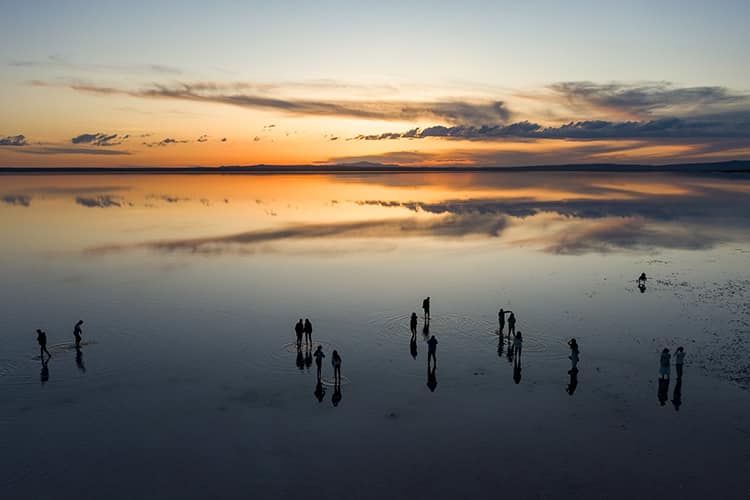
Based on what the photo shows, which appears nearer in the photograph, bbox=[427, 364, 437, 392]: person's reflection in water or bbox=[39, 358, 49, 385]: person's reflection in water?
bbox=[427, 364, 437, 392]: person's reflection in water

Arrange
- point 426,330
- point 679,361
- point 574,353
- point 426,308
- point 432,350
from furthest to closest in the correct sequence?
1. point 426,308
2. point 426,330
3. point 432,350
4. point 574,353
5. point 679,361

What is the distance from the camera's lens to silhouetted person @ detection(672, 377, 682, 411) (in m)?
19.9

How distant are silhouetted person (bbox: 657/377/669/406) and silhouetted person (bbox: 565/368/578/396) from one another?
9.75ft

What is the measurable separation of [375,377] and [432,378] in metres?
2.36

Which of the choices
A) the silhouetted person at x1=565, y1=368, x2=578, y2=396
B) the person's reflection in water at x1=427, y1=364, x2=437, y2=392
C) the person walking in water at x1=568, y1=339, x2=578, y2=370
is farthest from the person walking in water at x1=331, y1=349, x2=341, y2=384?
the person walking in water at x1=568, y1=339, x2=578, y2=370

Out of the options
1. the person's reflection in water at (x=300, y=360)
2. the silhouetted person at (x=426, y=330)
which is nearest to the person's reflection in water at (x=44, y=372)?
the person's reflection in water at (x=300, y=360)

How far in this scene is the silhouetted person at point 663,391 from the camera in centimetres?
2036

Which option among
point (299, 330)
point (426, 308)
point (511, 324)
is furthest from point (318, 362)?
point (511, 324)

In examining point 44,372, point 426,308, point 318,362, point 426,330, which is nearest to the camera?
point 318,362

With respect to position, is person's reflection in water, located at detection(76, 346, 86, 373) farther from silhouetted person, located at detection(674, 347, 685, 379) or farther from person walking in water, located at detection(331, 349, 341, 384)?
silhouetted person, located at detection(674, 347, 685, 379)

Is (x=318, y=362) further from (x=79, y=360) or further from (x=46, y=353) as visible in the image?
(x=46, y=353)

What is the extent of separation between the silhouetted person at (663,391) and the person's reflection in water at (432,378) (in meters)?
8.33

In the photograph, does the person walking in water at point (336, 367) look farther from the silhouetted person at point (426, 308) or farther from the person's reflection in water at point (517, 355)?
the silhouetted person at point (426, 308)

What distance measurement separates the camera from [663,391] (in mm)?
20875
